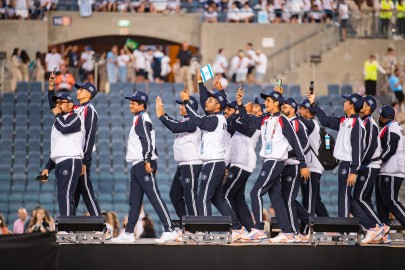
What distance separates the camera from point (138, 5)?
99.0 feet

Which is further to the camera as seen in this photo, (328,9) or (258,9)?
(258,9)

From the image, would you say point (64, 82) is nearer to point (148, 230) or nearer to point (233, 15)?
point (233, 15)

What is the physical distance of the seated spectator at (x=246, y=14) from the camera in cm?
2936

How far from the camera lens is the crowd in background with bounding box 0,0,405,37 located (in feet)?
91.3

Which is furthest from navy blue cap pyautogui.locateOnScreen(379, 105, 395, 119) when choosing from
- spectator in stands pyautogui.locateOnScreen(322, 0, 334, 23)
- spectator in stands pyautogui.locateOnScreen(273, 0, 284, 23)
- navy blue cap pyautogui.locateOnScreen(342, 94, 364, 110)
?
spectator in stands pyautogui.locateOnScreen(273, 0, 284, 23)

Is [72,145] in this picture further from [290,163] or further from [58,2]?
[58,2]

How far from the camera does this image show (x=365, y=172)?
1507 cm

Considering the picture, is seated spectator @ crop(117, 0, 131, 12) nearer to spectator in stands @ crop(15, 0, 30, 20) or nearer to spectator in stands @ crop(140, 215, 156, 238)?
spectator in stands @ crop(15, 0, 30, 20)

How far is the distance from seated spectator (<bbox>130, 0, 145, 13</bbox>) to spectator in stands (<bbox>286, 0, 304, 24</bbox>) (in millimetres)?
3826

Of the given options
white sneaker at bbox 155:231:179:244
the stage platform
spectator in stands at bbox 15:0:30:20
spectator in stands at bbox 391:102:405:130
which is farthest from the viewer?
spectator in stands at bbox 15:0:30:20

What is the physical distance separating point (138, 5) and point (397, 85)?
299 inches

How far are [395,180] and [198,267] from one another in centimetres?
314

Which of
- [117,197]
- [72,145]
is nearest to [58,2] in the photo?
[117,197]

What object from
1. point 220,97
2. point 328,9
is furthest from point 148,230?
point 328,9
